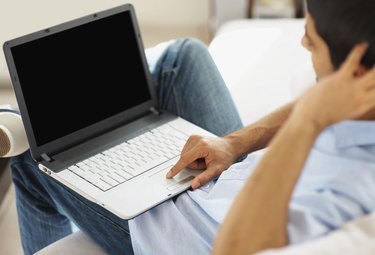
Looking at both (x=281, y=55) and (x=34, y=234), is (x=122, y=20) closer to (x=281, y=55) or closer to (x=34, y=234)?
(x=34, y=234)

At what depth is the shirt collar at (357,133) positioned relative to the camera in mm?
1028

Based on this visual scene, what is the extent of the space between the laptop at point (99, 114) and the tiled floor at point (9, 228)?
646 mm

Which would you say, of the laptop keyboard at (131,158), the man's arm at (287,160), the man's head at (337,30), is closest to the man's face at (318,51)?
the man's head at (337,30)

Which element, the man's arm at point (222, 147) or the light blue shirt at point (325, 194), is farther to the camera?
the man's arm at point (222, 147)

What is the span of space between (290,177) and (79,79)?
71 centimetres

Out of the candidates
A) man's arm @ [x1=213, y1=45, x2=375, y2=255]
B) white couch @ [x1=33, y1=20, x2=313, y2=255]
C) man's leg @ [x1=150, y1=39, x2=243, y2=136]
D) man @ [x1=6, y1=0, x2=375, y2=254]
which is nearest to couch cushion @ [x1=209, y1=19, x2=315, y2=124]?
white couch @ [x1=33, y1=20, x2=313, y2=255]

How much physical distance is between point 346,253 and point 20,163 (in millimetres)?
862

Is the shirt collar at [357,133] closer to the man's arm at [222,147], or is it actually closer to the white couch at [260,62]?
the man's arm at [222,147]

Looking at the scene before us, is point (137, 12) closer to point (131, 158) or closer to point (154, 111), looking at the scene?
point (154, 111)

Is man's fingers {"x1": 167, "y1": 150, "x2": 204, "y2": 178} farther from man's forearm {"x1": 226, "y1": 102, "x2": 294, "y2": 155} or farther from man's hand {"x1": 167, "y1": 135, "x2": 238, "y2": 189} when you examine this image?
man's forearm {"x1": 226, "y1": 102, "x2": 294, "y2": 155}

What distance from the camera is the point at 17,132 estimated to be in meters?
1.44

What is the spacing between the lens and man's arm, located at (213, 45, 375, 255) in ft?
3.09

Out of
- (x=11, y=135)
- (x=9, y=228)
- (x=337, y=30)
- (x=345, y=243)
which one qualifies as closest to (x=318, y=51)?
(x=337, y=30)

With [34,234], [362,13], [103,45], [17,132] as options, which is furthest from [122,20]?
[362,13]
